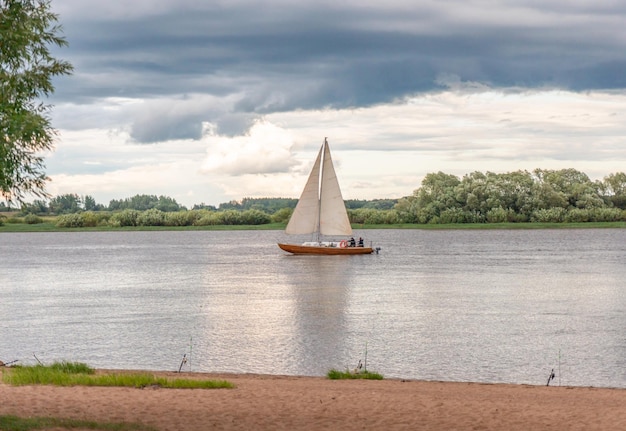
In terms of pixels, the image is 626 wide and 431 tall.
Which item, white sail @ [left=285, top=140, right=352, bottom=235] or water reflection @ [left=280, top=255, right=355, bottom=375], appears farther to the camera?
white sail @ [left=285, top=140, right=352, bottom=235]

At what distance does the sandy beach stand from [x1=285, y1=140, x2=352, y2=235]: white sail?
2844 inches

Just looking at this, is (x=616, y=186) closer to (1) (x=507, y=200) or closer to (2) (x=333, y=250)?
(1) (x=507, y=200)

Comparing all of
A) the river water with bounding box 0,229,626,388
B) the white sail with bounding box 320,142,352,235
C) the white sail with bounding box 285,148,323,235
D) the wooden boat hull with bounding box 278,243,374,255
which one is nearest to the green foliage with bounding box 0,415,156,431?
the river water with bounding box 0,229,626,388

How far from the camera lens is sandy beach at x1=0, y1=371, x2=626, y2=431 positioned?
18.8 meters

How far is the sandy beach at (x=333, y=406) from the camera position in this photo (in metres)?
18.8

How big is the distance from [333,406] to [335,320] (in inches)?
964

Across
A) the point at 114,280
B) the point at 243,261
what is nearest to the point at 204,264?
the point at 243,261

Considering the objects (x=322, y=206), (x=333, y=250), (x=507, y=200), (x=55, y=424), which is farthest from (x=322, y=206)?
(x=507, y=200)

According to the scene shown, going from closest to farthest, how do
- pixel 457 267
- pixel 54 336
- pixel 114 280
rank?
pixel 54 336
pixel 114 280
pixel 457 267

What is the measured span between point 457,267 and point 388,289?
26.5m

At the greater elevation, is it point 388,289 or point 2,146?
point 2,146

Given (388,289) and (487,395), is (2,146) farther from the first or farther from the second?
(388,289)

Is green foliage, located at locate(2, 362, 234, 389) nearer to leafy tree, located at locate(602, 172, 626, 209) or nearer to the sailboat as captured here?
the sailboat

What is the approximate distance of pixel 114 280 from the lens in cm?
7650
